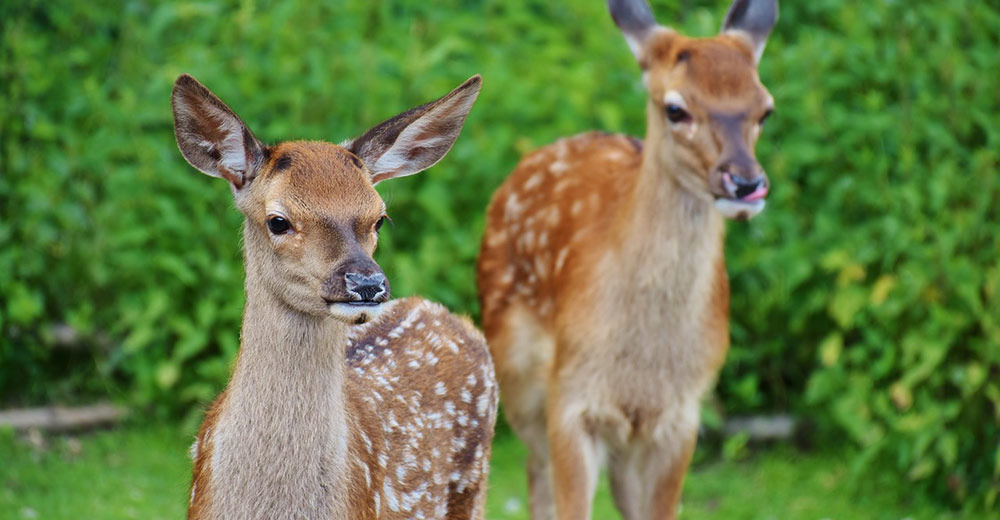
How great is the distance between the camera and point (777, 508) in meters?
7.25

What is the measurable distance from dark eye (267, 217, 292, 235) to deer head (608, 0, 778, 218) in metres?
1.95

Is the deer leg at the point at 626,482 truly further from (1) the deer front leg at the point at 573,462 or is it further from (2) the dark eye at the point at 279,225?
(2) the dark eye at the point at 279,225

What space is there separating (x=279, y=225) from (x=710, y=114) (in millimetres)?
2135

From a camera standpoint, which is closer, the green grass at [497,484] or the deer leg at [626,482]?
the deer leg at [626,482]

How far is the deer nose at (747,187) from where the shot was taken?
5.39 m

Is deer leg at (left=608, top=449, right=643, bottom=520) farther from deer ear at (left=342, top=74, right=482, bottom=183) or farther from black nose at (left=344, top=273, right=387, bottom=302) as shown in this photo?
black nose at (left=344, top=273, right=387, bottom=302)

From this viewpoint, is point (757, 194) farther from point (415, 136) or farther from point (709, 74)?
point (415, 136)

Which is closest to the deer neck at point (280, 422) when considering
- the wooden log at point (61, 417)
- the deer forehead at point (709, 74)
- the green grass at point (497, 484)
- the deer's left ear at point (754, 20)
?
the deer forehead at point (709, 74)

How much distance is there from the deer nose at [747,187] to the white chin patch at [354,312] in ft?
6.28

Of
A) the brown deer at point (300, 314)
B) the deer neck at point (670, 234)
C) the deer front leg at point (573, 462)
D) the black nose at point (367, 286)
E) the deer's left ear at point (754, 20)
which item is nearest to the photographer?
the black nose at point (367, 286)

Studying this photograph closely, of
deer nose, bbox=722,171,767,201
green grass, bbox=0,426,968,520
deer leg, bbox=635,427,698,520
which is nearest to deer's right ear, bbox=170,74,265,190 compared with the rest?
Answer: deer nose, bbox=722,171,767,201

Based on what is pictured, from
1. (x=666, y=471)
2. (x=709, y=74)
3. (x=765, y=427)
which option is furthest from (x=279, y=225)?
(x=765, y=427)

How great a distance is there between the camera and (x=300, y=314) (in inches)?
163

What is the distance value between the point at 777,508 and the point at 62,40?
460 centimetres
